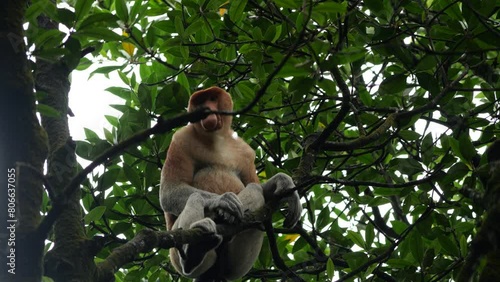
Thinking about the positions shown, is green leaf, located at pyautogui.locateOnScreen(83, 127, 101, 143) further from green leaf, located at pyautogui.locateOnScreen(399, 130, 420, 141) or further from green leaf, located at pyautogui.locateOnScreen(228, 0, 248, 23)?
green leaf, located at pyautogui.locateOnScreen(399, 130, 420, 141)

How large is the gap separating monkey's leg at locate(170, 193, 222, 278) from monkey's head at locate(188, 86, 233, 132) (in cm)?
73

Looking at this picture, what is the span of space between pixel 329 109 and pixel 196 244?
5.61 ft

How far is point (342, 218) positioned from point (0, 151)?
4.41 meters

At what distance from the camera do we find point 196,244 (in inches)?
146

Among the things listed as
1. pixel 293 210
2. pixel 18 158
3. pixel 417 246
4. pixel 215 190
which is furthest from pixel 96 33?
pixel 417 246

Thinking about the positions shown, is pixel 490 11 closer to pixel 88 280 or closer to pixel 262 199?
pixel 262 199

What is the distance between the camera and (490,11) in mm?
4254

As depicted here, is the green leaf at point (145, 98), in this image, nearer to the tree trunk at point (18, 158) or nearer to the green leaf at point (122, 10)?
the green leaf at point (122, 10)

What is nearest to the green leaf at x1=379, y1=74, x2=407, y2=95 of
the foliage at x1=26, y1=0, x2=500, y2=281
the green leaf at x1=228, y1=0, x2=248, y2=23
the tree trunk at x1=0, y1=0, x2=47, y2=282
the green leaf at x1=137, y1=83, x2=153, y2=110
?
the foliage at x1=26, y1=0, x2=500, y2=281

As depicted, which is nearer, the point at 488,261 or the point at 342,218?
the point at 488,261

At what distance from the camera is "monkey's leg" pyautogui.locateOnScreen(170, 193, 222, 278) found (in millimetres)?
3779

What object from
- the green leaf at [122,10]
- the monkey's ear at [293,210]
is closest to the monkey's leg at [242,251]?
the monkey's ear at [293,210]

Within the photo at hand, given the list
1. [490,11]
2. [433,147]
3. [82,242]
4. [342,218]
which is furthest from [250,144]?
[82,242]

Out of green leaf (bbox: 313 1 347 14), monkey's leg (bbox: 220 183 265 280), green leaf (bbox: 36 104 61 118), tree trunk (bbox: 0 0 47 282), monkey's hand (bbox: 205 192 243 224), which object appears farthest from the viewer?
monkey's leg (bbox: 220 183 265 280)
